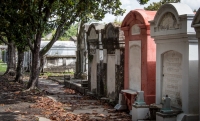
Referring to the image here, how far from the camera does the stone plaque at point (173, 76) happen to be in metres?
8.15

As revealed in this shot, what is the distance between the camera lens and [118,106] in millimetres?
10922

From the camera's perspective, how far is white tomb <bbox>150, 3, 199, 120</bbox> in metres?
7.57

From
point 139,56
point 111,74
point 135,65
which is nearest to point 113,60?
point 111,74

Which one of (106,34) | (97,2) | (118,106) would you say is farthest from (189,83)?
(97,2)

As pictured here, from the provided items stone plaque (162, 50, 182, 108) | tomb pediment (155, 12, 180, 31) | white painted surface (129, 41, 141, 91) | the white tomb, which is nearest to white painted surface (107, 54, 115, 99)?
white painted surface (129, 41, 141, 91)

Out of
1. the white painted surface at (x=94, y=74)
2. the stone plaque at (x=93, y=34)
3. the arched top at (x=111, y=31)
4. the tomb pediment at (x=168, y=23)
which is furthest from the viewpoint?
the white painted surface at (x=94, y=74)

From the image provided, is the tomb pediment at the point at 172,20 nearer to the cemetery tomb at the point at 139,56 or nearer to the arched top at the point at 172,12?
the arched top at the point at 172,12

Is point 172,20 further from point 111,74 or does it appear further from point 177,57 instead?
point 111,74

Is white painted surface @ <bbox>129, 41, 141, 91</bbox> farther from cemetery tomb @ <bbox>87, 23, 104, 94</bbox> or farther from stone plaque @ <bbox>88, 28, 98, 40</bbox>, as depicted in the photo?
stone plaque @ <bbox>88, 28, 98, 40</bbox>

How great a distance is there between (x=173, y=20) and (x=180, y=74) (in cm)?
137

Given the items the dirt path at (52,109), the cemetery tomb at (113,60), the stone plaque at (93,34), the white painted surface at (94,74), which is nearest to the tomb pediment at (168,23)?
the dirt path at (52,109)

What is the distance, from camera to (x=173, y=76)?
8.41 metres

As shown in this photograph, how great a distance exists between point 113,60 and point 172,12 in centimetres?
465

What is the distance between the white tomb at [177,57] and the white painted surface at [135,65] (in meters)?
1.26
